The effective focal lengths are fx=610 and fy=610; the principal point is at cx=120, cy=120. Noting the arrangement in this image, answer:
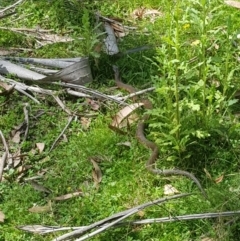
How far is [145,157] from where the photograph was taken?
13.5 ft

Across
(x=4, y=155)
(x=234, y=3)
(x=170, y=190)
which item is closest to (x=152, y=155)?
(x=170, y=190)

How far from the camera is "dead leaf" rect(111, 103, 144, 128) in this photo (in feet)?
14.2

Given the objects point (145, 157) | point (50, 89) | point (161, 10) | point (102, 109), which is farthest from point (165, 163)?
point (161, 10)

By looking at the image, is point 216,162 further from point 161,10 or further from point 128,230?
point 161,10

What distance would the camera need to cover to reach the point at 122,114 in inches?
173

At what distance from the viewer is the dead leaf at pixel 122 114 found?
434cm

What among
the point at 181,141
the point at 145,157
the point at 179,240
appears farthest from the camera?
the point at 145,157

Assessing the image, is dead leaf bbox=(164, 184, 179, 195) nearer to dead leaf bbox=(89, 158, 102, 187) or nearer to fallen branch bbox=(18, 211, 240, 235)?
fallen branch bbox=(18, 211, 240, 235)

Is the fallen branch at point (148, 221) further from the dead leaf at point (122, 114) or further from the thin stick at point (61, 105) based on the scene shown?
the thin stick at point (61, 105)

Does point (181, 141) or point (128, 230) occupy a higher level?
point (181, 141)

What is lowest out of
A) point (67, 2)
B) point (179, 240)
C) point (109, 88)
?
point (179, 240)

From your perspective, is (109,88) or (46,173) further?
(109,88)

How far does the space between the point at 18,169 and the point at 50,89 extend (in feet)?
2.80

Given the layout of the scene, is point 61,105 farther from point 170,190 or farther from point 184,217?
point 184,217
